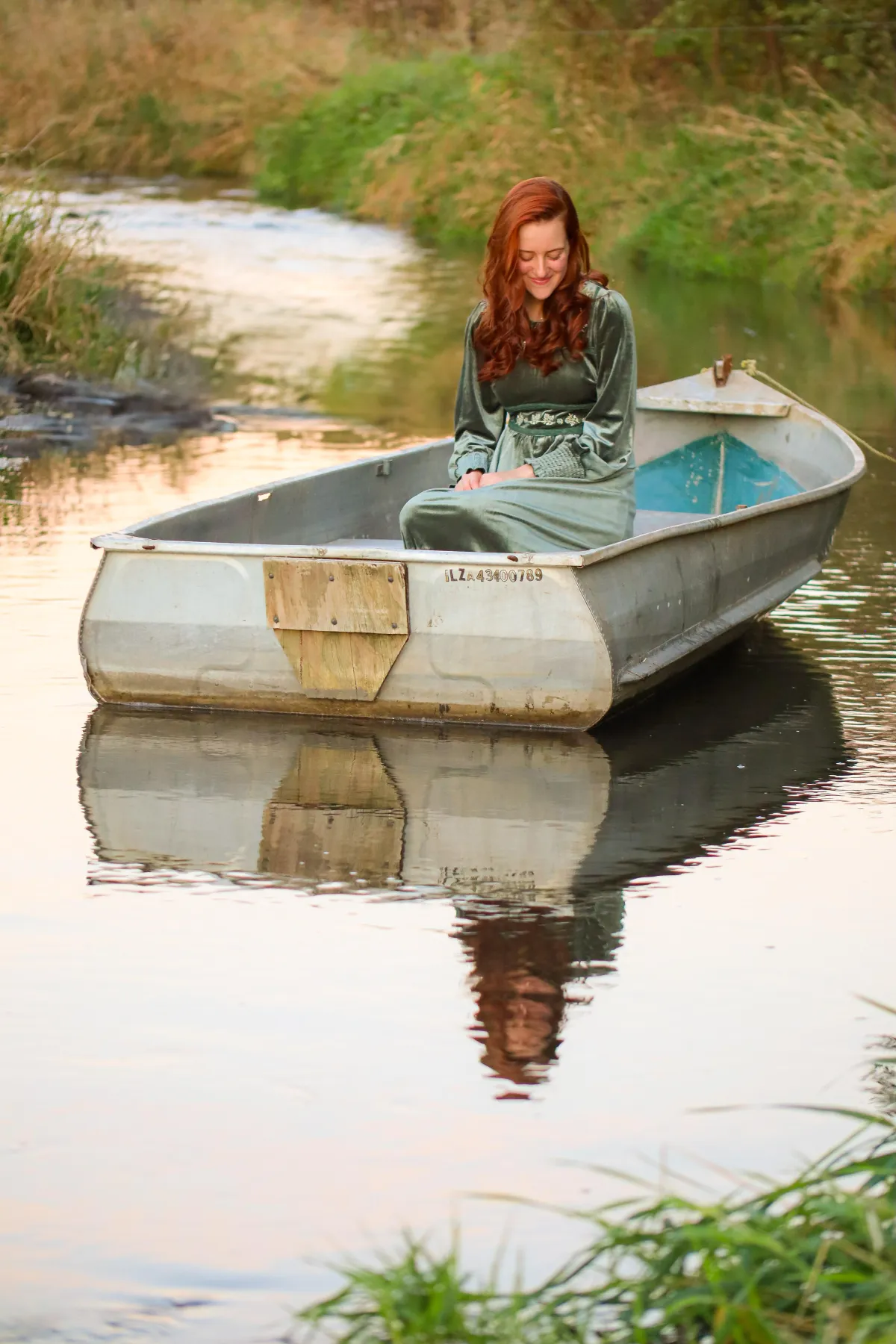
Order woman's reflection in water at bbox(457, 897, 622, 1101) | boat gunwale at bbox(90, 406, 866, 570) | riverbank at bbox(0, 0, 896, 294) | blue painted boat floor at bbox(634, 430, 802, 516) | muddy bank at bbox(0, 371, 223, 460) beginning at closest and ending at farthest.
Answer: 1. woman's reflection in water at bbox(457, 897, 622, 1101)
2. boat gunwale at bbox(90, 406, 866, 570)
3. blue painted boat floor at bbox(634, 430, 802, 516)
4. muddy bank at bbox(0, 371, 223, 460)
5. riverbank at bbox(0, 0, 896, 294)

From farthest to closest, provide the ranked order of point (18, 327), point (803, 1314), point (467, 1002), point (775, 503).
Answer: point (18, 327) → point (775, 503) → point (467, 1002) → point (803, 1314)

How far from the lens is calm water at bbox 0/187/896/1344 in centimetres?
402

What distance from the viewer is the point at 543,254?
292 inches

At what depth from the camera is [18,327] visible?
50.6 feet

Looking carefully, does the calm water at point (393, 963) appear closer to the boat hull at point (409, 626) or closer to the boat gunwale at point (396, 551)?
the boat hull at point (409, 626)

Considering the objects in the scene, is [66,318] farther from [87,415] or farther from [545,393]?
[545,393]

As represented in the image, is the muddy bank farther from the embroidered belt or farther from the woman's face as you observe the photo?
the woman's face

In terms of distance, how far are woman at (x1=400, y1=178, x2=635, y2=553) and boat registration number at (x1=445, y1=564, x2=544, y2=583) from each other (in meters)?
0.42

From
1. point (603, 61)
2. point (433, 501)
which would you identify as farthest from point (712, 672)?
point (603, 61)

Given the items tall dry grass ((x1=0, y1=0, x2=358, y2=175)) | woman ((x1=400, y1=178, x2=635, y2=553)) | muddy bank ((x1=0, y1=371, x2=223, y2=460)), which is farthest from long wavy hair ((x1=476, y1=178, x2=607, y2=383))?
tall dry grass ((x1=0, y1=0, x2=358, y2=175))

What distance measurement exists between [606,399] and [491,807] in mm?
1576

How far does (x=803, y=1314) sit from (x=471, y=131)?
101 feet

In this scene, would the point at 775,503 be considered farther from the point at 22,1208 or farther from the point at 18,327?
the point at 18,327

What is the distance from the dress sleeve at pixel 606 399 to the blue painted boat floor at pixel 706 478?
10.5 ft
